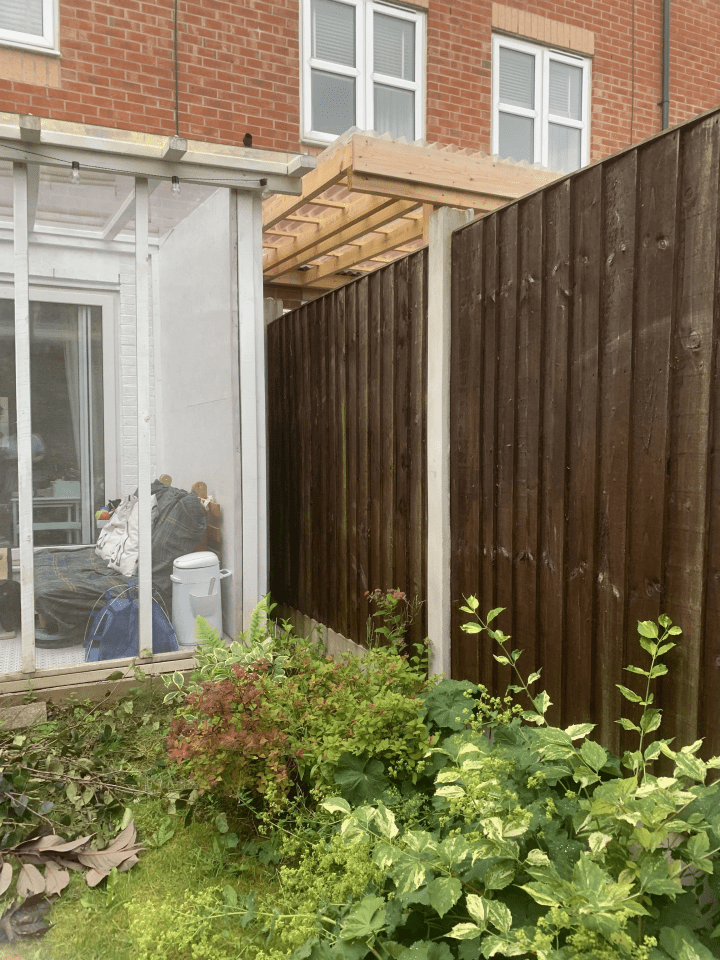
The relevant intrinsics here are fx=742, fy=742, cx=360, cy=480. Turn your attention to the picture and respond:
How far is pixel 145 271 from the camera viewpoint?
4574 millimetres

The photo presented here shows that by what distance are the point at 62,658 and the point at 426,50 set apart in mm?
7480

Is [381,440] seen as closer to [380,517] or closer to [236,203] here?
[380,517]

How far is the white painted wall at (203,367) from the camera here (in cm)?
467

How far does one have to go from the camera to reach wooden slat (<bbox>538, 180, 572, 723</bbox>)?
2850mm

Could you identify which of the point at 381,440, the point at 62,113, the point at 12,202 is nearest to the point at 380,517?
the point at 381,440

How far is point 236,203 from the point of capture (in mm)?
4785

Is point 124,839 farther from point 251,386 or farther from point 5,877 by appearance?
point 251,386

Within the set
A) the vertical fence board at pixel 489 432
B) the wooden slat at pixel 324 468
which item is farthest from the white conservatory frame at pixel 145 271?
the vertical fence board at pixel 489 432

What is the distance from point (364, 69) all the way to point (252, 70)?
4.35 ft

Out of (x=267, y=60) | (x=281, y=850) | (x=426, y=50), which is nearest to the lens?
(x=281, y=850)

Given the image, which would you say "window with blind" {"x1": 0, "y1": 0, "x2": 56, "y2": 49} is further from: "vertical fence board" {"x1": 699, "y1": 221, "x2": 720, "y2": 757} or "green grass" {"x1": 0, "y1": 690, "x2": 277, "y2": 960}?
"vertical fence board" {"x1": 699, "y1": 221, "x2": 720, "y2": 757}

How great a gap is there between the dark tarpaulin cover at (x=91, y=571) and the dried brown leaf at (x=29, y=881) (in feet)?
5.37

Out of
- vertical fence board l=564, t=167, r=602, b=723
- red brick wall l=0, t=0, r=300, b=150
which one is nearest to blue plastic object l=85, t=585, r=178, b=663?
vertical fence board l=564, t=167, r=602, b=723

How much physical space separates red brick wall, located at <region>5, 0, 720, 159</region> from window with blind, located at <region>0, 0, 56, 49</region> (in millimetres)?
113
